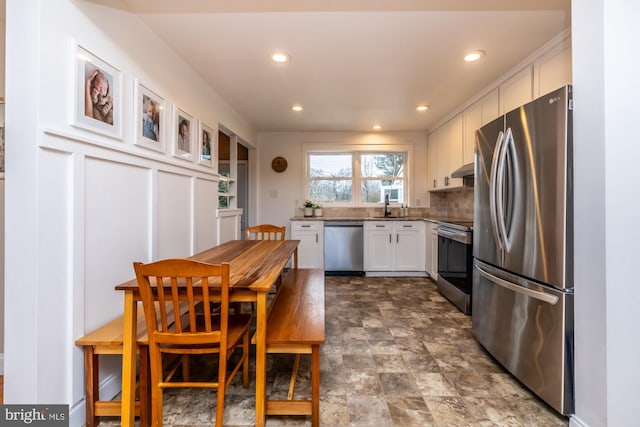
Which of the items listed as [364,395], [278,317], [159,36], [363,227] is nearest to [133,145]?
[159,36]

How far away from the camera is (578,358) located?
1.44 meters

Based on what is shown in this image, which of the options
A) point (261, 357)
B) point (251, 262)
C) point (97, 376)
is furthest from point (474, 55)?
point (97, 376)

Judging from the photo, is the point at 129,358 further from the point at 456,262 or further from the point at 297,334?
the point at 456,262

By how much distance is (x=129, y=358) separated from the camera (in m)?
1.39

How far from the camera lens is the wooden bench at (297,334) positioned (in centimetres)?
145

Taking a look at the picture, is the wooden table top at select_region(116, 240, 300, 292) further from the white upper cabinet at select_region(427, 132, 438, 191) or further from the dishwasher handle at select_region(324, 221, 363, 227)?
the white upper cabinet at select_region(427, 132, 438, 191)

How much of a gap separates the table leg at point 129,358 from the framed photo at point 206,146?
1.80 meters

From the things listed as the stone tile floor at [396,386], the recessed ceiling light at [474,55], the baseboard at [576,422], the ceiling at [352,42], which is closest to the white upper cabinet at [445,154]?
the ceiling at [352,42]

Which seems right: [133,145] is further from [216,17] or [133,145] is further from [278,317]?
[278,317]

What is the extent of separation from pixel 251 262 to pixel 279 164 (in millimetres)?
3516

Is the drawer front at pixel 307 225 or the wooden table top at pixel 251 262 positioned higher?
the drawer front at pixel 307 225

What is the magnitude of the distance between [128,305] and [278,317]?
77 centimetres

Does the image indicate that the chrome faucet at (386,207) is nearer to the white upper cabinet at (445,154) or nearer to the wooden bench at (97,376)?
the white upper cabinet at (445,154)

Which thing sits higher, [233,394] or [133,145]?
[133,145]
